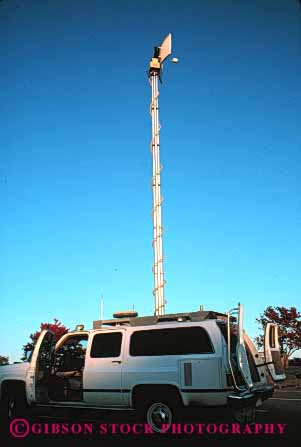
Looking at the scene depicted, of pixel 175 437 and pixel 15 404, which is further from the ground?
pixel 15 404

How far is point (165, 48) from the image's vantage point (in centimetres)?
2564

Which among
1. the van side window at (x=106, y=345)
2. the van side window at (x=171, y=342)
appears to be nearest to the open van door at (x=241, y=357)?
the van side window at (x=171, y=342)

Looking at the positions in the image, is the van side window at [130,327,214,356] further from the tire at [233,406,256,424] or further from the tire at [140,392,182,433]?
the tire at [233,406,256,424]

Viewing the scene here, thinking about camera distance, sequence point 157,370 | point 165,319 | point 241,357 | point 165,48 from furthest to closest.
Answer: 1. point 165,48
2. point 165,319
3. point 157,370
4. point 241,357

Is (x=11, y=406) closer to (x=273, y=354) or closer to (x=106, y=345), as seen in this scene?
(x=106, y=345)

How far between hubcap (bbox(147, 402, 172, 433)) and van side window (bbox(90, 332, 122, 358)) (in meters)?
1.23

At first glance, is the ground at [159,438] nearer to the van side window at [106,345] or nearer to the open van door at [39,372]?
the open van door at [39,372]

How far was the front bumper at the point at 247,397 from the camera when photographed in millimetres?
7578

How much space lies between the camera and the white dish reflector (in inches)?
998

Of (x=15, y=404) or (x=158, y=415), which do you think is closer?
(x=158, y=415)

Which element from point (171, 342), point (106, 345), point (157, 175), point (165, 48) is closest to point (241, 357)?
point (171, 342)

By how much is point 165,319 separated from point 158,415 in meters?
1.72

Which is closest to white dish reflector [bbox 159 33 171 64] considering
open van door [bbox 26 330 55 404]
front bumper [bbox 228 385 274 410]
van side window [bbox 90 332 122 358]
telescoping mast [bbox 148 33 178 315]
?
telescoping mast [bbox 148 33 178 315]

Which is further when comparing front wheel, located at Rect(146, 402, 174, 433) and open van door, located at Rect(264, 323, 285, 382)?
open van door, located at Rect(264, 323, 285, 382)
